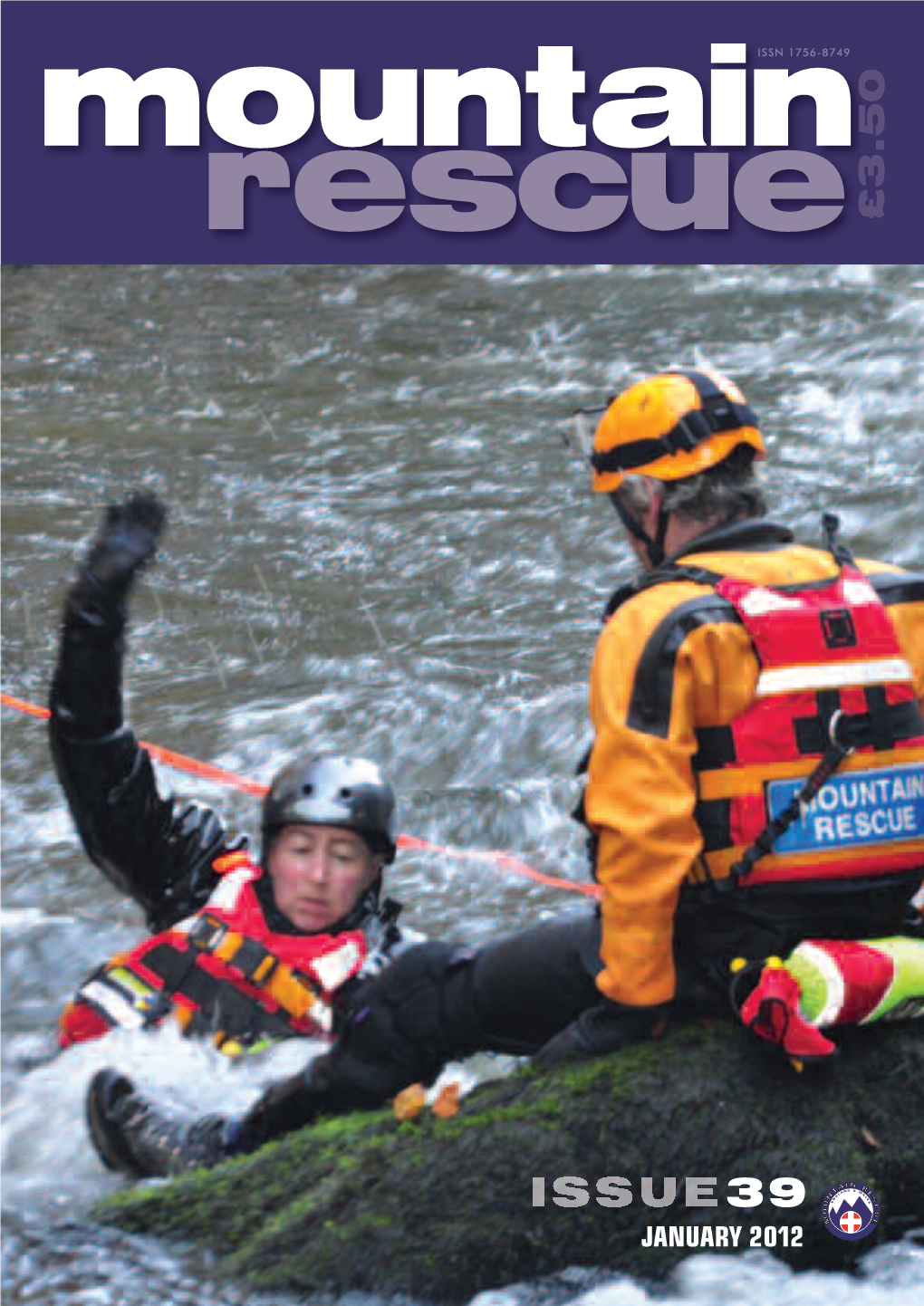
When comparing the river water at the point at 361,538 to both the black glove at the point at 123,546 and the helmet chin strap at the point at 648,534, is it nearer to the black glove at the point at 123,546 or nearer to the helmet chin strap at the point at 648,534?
the black glove at the point at 123,546

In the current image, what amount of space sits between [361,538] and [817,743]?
792cm

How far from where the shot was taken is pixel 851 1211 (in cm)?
379

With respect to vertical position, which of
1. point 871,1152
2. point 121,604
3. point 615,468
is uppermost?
point 615,468

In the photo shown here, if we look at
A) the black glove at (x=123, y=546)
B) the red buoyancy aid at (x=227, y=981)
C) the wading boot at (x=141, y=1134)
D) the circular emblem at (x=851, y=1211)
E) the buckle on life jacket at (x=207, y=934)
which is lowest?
the wading boot at (x=141, y=1134)

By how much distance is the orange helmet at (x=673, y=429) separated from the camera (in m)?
4.02

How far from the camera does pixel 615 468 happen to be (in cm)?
411

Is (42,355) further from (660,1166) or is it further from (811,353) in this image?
(660,1166)

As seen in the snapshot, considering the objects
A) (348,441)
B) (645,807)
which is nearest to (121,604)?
(645,807)

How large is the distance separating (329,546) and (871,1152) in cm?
809

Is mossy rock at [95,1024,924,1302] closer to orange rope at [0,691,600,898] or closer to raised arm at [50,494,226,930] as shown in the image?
raised arm at [50,494,226,930]

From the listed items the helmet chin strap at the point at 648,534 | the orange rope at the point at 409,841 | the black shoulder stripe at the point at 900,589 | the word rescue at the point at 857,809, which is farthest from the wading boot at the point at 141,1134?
the orange rope at the point at 409,841

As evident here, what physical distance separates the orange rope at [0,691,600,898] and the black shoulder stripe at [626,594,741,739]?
11.7ft

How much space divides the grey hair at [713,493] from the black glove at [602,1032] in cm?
110

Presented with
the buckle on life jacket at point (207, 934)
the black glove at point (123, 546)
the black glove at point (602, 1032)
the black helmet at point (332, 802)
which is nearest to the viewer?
the black glove at point (602, 1032)
